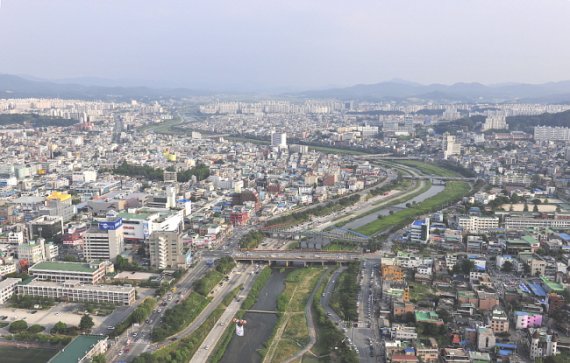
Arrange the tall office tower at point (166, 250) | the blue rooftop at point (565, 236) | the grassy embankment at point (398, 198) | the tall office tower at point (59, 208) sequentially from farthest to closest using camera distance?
the grassy embankment at point (398, 198)
the tall office tower at point (59, 208)
the blue rooftop at point (565, 236)
the tall office tower at point (166, 250)

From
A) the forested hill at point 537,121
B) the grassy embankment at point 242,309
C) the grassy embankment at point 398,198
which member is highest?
the forested hill at point 537,121

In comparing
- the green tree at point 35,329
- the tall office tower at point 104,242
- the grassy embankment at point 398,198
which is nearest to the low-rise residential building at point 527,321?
the grassy embankment at point 398,198

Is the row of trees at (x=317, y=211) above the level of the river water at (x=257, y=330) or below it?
above

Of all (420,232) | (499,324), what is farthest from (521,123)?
(499,324)

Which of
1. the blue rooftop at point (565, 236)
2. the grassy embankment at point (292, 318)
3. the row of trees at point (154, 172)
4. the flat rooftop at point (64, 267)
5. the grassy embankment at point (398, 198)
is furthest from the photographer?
the row of trees at point (154, 172)

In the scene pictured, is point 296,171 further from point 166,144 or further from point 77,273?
point 77,273

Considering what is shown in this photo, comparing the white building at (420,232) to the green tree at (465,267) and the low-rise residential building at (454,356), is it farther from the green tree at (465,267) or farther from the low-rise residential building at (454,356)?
the low-rise residential building at (454,356)

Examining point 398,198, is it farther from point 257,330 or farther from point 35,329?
point 35,329
